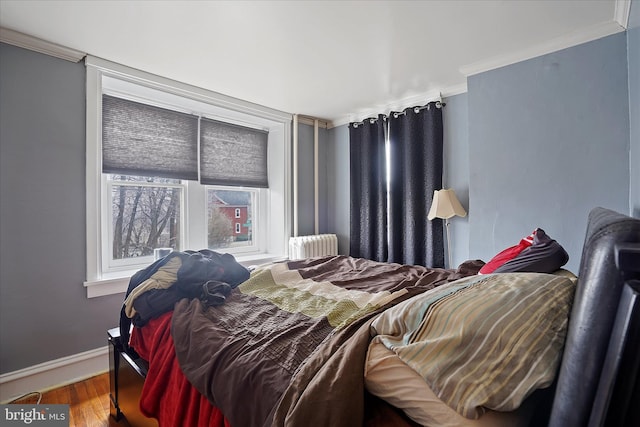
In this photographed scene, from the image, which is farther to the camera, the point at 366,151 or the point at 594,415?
the point at 366,151

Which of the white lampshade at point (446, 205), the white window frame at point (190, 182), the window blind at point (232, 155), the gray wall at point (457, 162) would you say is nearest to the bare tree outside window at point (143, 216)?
the white window frame at point (190, 182)

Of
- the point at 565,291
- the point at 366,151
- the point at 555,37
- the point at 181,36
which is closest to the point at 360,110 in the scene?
the point at 366,151

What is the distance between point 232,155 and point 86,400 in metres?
2.45

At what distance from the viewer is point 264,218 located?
3.93m

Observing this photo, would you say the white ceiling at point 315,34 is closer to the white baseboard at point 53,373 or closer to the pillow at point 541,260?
the pillow at point 541,260

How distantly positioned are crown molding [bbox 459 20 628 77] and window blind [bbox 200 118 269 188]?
2305 mm

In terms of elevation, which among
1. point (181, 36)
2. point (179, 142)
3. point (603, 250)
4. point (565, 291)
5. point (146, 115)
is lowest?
point (565, 291)

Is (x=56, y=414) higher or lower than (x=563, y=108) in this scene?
lower

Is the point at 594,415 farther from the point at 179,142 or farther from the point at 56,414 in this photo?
the point at 179,142

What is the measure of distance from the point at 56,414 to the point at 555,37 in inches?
161

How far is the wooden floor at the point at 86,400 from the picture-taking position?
71.4 inches

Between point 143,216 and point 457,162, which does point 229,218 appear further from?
point 457,162

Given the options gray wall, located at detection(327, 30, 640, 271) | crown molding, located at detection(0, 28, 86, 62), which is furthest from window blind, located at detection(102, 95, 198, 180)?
gray wall, located at detection(327, 30, 640, 271)

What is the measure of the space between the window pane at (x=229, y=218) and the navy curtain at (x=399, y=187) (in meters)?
1.30
